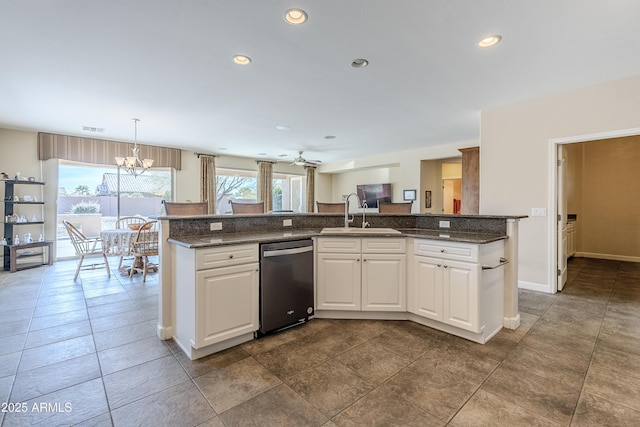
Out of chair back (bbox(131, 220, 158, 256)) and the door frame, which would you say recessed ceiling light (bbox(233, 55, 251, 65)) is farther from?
the door frame

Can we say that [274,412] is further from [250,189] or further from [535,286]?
[250,189]

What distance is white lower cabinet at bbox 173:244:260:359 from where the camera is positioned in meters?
2.09

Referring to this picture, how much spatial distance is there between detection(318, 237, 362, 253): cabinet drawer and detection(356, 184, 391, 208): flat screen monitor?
5467 millimetres

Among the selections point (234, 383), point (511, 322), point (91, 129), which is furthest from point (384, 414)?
point (91, 129)

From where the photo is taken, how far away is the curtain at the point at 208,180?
292 inches

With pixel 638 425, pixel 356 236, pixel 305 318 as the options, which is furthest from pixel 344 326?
pixel 638 425

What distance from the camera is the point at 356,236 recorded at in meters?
2.77

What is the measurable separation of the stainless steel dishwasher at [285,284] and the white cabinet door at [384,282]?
547 mm

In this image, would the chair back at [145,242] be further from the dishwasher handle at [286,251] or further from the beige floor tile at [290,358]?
the beige floor tile at [290,358]

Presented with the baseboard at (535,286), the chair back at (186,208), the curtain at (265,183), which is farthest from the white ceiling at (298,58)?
the curtain at (265,183)

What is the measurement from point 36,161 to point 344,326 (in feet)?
22.0

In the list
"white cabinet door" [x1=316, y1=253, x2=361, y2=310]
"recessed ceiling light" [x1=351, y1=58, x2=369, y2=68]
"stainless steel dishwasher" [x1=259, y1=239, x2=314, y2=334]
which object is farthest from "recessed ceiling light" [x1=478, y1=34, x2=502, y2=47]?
"stainless steel dishwasher" [x1=259, y1=239, x2=314, y2=334]

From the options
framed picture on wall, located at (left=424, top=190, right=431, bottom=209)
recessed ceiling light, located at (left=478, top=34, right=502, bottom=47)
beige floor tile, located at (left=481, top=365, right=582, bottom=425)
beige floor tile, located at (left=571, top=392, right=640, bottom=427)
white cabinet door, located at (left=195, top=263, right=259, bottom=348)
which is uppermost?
recessed ceiling light, located at (left=478, top=34, right=502, bottom=47)

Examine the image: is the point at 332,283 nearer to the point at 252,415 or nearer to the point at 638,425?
the point at 252,415
